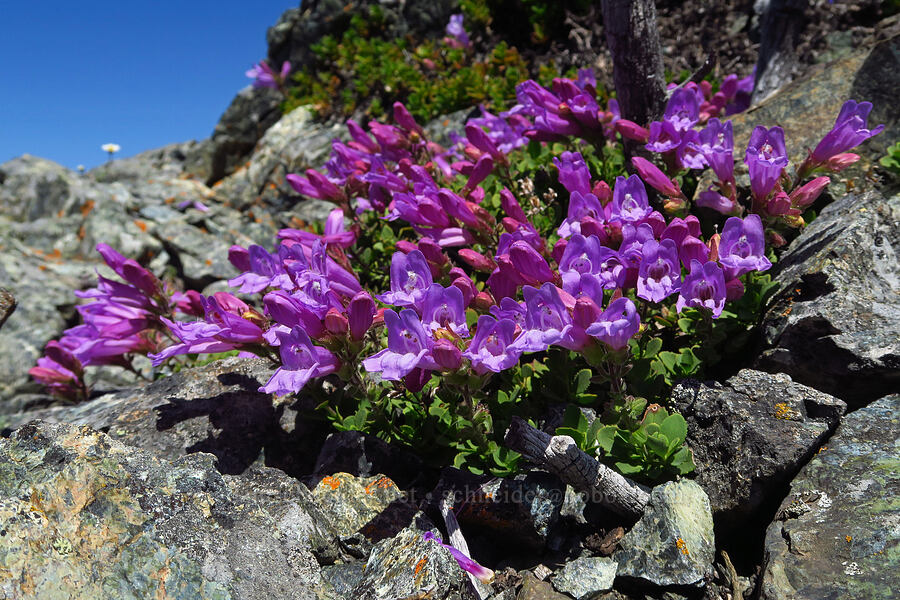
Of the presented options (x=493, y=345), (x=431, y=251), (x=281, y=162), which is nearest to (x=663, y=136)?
(x=431, y=251)

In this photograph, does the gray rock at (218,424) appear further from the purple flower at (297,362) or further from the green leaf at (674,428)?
the green leaf at (674,428)

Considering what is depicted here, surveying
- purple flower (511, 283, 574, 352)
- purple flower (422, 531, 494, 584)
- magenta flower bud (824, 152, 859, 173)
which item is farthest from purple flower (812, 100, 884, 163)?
purple flower (422, 531, 494, 584)

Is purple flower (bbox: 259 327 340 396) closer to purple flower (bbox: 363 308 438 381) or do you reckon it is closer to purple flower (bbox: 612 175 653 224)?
purple flower (bbox: 363 308 438 381)

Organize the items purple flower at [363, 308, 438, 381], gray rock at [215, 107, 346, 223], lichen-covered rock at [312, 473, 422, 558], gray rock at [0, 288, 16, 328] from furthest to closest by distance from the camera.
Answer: gray rock at [215, 107, 346, 223] < gray rock at [0, 288, 16, 328] < lichen-covered rock at [312, 473, 422, 558] < purple flower at [363, 308, 438, 381]

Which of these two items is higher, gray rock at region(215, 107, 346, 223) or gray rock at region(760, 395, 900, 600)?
gray rock at region(215, 107, 346, 223)

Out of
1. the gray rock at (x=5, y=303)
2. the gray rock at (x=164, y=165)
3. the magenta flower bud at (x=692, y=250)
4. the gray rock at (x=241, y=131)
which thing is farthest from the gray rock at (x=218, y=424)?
the gray rock at (x=164, y=165)
